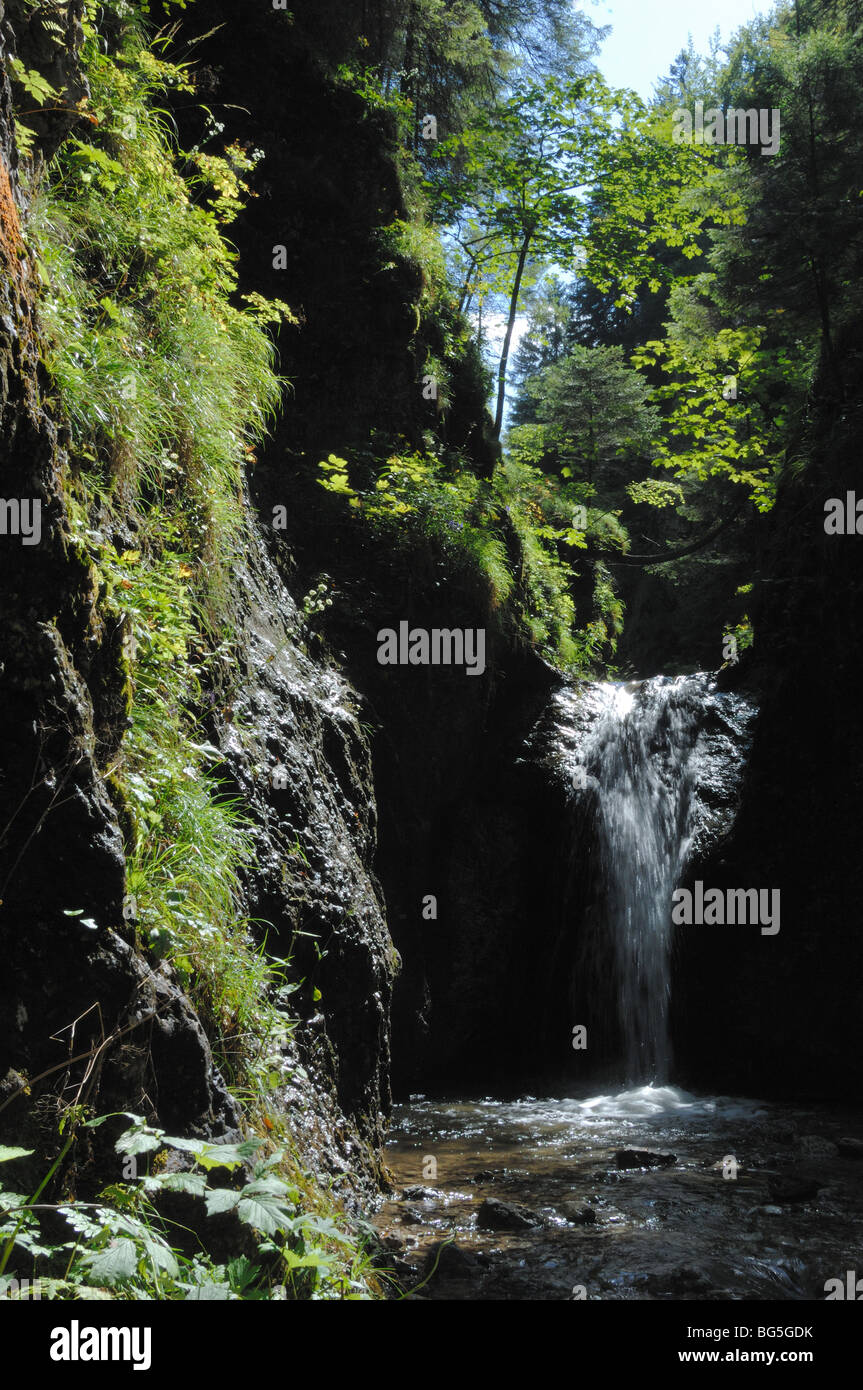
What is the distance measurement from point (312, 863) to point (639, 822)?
492cm

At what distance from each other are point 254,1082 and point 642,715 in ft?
24.2

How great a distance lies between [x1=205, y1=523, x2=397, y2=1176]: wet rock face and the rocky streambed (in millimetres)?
664

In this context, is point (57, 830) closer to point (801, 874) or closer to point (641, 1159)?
point (641, 1159)

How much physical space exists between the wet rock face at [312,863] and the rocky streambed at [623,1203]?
66cm

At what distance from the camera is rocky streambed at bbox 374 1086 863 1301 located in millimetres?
4375

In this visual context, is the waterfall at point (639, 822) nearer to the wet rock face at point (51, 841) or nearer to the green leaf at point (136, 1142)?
the wet rock face at point (51, 841)

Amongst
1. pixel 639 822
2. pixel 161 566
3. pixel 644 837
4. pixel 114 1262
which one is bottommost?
pixel 114 1262

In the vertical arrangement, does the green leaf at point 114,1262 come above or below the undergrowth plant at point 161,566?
below

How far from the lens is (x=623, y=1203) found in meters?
5.39

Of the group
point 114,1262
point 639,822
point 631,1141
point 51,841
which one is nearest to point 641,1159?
point 631,1141

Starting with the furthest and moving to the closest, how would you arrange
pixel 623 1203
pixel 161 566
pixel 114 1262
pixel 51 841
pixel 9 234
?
pixel 623 1203 → pixel 161 566 → pixel 9 234 → pixel 51 841 → pixel 114 1262

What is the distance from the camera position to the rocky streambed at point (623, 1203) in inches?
172

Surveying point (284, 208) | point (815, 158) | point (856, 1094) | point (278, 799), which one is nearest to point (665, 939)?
point (856, 1094)

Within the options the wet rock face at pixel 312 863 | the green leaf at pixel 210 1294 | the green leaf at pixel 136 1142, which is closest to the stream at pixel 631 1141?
the wet rock face at pixel 312 863
